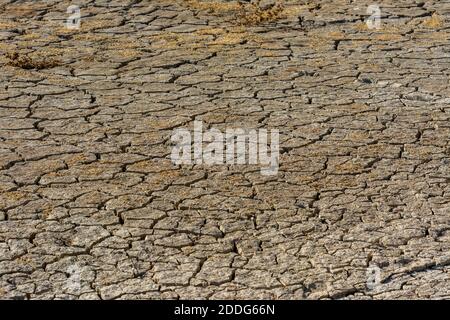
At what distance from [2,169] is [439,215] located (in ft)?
7.99

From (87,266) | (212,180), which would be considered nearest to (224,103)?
(212,180)

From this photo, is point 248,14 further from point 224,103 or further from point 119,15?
point 224,103

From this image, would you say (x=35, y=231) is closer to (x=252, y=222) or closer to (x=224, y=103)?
(x=252, y=222)

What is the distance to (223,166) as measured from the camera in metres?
6.70

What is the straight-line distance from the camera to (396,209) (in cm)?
610

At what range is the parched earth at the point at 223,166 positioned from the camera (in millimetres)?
5457

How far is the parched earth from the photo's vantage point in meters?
5.46

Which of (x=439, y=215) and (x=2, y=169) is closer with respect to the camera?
(x=439, y=215)

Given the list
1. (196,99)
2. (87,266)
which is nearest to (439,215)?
(87,266)
